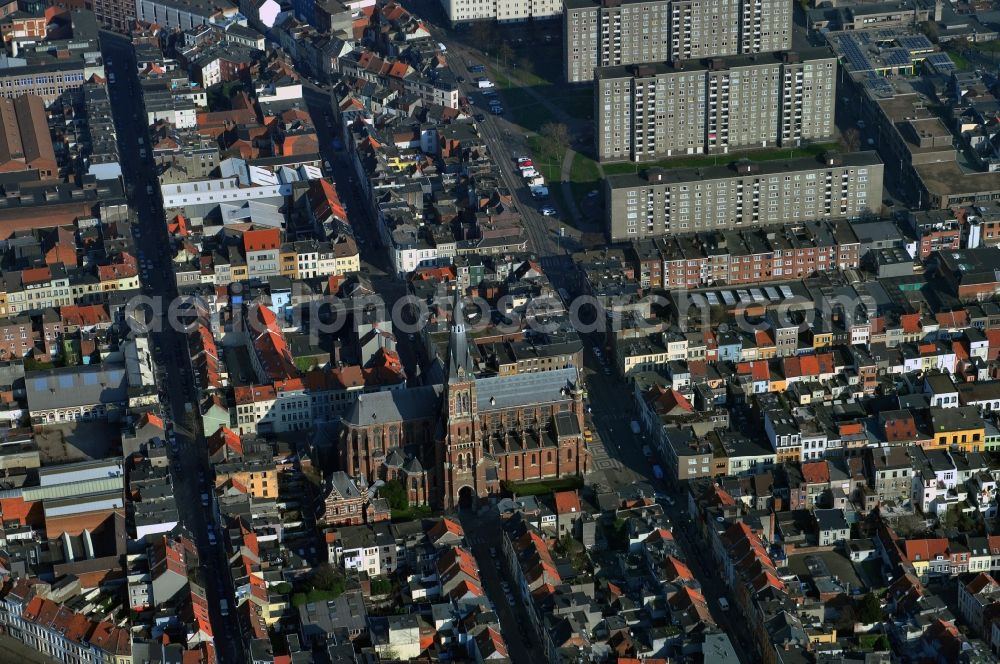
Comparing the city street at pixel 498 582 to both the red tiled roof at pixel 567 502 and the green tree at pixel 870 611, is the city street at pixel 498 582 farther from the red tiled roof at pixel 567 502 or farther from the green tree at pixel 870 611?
the green tree at pixel 870 611

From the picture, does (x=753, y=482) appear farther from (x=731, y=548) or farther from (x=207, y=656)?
(x=207, y=656)

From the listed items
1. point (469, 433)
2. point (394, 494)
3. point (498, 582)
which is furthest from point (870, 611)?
point (394, 494)

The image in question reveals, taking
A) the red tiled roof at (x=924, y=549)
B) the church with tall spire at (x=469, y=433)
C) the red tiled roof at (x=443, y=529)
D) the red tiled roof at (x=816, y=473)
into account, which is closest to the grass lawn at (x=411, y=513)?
the church with tall spire at (x=469, y=433)

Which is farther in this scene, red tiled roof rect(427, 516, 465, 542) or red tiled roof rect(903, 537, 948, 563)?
red tiled roof rect(427, 516, 465, 542)

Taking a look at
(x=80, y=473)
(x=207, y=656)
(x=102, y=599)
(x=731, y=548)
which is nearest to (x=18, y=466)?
(x=80, y=473)

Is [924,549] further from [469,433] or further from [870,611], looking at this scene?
[469,433]

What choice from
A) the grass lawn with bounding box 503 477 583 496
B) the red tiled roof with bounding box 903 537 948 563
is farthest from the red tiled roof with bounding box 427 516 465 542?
the red tiled roof with bounding box 903 537 948 563

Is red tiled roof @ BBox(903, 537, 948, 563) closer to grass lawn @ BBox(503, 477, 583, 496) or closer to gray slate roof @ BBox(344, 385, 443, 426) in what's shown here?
grass lawn @ BBox(503, 477, 583, 496)
